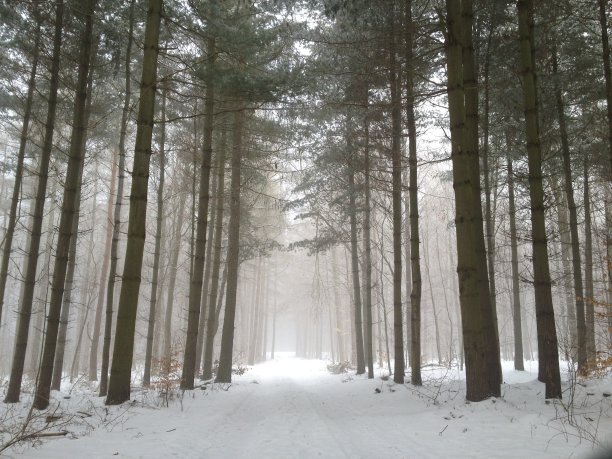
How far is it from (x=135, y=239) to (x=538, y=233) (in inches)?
245

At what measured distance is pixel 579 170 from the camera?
1255cm

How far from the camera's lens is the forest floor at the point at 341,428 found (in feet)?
14.6

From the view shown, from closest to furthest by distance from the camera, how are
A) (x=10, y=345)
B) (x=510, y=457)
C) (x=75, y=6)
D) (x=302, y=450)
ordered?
(x=510, y=457) → (x=302, y=450) → (x=75, y=6) → (x=10, y=345)

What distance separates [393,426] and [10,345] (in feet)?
131

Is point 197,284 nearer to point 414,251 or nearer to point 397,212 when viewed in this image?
point 414,251

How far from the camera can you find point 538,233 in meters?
6.48

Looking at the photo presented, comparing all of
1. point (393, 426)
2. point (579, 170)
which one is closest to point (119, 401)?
point (393, 426)

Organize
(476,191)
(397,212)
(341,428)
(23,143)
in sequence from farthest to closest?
(397,212) < (23,143) < (476,191) < (341,428)

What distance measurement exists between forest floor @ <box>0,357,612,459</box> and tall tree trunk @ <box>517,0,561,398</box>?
0.42 meters

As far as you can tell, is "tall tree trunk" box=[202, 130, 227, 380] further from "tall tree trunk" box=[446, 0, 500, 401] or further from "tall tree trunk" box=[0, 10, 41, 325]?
"tall tree trunk" box=[446, 0, 500, 401]

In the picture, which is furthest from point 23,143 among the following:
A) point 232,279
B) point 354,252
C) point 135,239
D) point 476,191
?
point 476,191

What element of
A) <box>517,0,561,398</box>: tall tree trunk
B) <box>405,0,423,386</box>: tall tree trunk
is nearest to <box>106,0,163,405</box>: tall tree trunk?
<box>405,0,423,386</box>: tall tree trunk

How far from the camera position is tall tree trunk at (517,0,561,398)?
6.29m

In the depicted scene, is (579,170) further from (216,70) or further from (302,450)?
(302,450)
